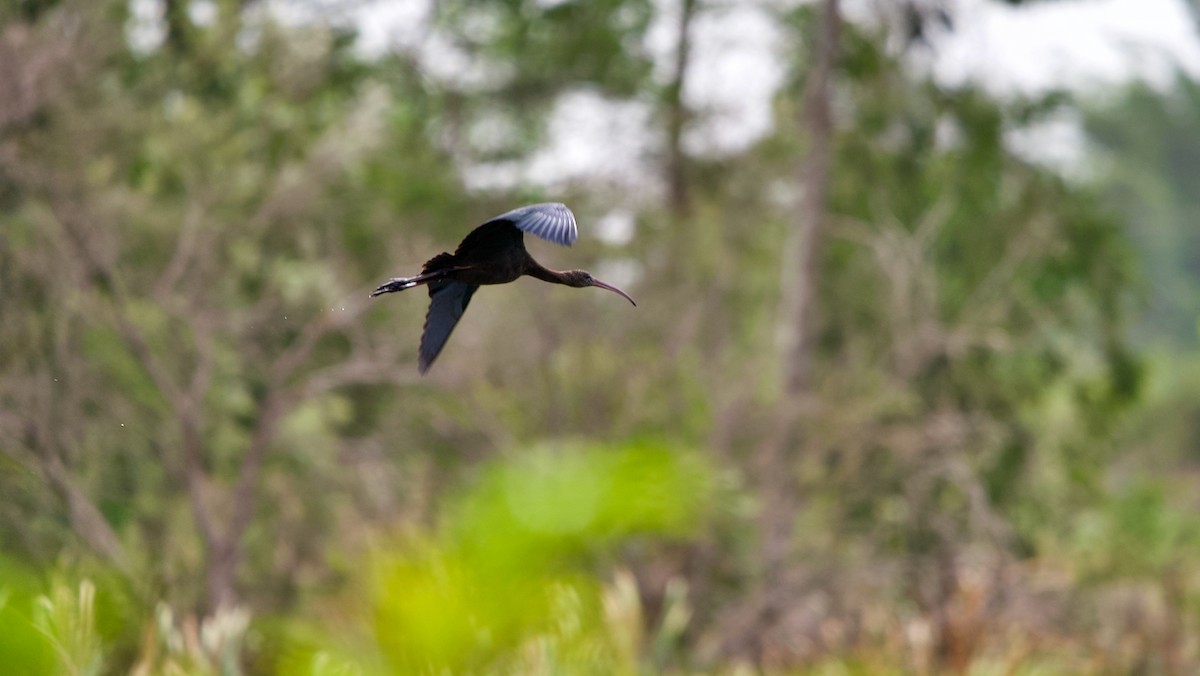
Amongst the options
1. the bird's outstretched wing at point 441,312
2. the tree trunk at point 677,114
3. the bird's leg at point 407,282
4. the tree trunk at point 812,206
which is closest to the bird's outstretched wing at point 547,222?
the bird's leg at point 407,282

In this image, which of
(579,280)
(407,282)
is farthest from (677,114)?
(407,282)

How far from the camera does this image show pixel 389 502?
12.8 meters

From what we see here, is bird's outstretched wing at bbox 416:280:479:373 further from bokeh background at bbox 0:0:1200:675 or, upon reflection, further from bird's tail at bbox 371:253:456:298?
bokeh background at bbox 0:0:1200:675

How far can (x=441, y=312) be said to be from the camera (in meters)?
2.51

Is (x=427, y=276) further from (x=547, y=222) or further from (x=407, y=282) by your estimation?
(x=547, y=222)

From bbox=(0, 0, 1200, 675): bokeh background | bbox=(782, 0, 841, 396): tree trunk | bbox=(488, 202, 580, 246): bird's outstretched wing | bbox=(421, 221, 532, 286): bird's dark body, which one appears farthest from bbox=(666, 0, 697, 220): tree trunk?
bbox=(488, 202, 580, 246): bird's outstretched wing

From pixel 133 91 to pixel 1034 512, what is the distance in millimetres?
10253

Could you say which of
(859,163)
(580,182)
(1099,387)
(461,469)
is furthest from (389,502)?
(1099,387)

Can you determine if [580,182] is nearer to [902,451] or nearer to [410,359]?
[410,359]

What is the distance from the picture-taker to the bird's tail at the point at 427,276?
2.19 metres

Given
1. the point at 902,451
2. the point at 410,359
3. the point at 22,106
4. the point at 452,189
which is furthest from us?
the point at 452,189

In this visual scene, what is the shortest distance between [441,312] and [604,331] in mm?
11135

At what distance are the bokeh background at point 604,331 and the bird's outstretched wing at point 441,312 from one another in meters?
2.71

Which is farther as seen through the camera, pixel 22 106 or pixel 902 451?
pixel 902 451
